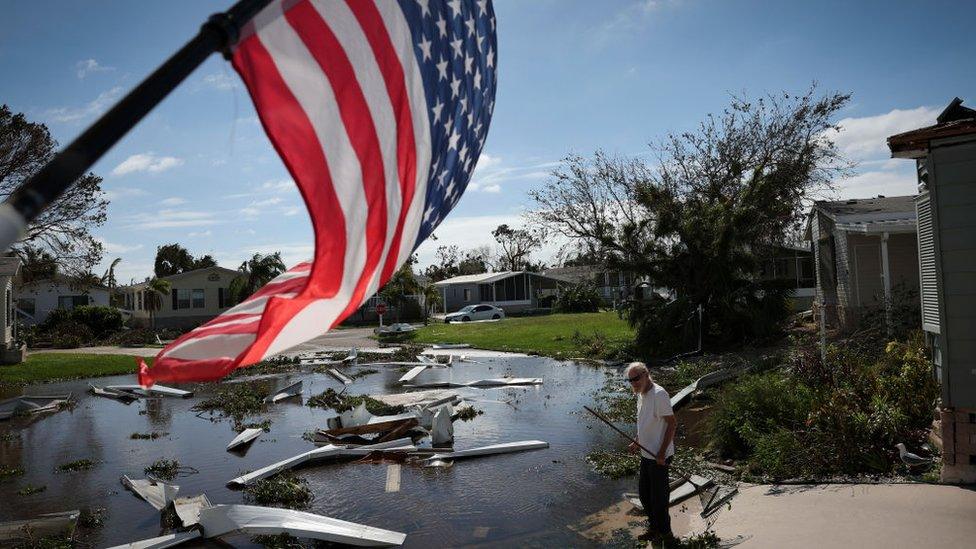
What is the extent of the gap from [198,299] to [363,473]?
45072 mm

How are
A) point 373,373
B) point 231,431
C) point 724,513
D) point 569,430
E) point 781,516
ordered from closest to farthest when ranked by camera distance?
1. point 781,516
2. point 724,513
3. point 569,430
4. point 231,431
5. point 373,373

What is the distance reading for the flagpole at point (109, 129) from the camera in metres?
1.99

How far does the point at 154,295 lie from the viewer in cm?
4794

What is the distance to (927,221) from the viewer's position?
29.7ft

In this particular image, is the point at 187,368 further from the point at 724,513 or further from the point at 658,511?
the point at 724,513

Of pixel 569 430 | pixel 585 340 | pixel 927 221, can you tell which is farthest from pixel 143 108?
pixel 585 340

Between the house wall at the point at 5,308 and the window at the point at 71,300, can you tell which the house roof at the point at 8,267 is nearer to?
the house wall at the point at 5,308

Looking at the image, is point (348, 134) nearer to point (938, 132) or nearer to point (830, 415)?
point (938, 132)

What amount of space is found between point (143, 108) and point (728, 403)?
33.1ft

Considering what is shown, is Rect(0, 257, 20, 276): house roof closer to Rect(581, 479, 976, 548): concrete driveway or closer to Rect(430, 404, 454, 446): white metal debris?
Rect(430, 404, 454, 446): white metal debris

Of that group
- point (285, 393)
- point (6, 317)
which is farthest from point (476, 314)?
point (285, 393)

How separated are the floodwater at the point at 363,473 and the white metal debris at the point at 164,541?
39cm

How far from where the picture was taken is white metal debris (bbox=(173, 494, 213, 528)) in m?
7.95

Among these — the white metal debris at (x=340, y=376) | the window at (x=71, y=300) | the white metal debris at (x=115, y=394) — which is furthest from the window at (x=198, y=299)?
the white metal debris at (x=115, y=394)
